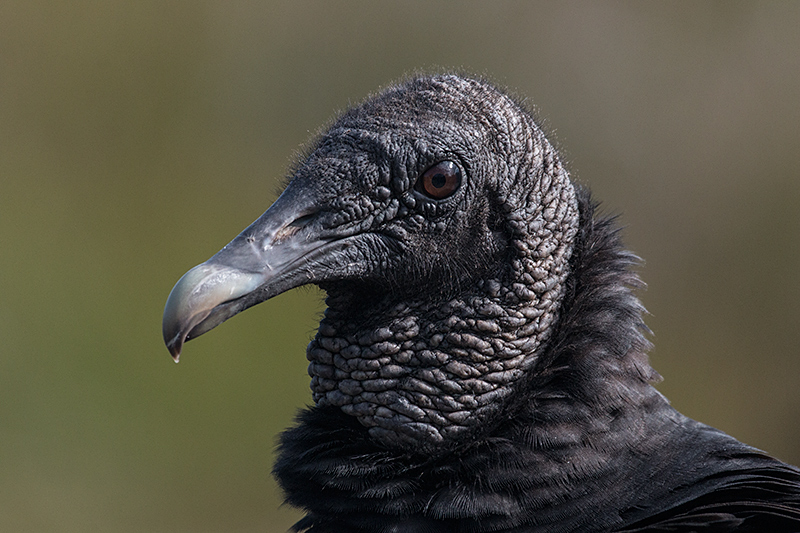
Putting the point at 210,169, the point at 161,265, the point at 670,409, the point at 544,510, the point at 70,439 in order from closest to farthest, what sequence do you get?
1. the point at 544,510
2. the point at 670,409
3. the point at 70,439
4. the point at 161,265
5. the point at 210,169

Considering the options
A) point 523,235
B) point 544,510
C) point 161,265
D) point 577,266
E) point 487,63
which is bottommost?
point 544,510

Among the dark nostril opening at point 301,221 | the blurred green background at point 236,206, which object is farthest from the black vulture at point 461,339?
the blurred green background at point 236,206

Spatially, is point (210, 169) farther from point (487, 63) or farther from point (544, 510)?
point (544, 510)

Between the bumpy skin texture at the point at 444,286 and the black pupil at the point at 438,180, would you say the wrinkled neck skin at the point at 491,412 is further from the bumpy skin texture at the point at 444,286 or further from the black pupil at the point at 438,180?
the black pupil at the point at 438,180

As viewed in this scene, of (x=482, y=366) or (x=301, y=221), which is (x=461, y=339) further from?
(x=301, y=221)

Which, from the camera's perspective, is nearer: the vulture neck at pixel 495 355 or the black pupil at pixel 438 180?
the vulture neck at pixel 495 355

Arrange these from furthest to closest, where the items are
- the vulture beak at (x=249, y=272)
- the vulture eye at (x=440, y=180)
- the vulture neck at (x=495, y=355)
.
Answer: the vulture eye at (x=440, y=180)
the vulture neck at (x=495, y=355)
the vulture beak at (x=249, y=272)

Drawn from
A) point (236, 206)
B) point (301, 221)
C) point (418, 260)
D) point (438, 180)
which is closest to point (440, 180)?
point (438, 180)

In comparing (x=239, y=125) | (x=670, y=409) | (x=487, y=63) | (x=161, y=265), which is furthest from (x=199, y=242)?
(x=670, y=409)
